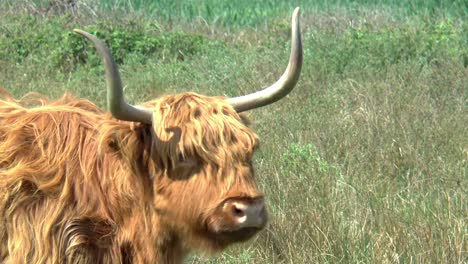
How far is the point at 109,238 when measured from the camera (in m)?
4.25

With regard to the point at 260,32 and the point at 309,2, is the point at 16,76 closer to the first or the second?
the point at 260,32

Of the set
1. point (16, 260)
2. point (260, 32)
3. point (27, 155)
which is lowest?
point (260, 32)

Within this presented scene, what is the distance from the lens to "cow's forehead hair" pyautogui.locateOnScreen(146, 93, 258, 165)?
13.4 ft

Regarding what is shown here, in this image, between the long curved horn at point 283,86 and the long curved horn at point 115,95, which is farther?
the long curved horn at point 283,86

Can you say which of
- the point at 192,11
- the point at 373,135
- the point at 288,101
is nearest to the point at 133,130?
the point at 373,135

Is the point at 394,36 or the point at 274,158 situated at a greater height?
the point at 274,158

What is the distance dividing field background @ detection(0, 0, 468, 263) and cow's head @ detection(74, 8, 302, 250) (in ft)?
3.69

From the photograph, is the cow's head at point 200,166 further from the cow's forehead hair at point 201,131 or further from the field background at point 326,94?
the field background at point 326,94

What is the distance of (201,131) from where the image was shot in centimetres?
409

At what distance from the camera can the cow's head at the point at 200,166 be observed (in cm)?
395

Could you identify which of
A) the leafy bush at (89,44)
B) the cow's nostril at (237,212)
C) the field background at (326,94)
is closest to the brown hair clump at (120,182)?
the cow's nostril at (237,212)

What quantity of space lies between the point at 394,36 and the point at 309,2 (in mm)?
9284

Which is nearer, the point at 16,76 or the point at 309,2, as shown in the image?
the point at 16,76

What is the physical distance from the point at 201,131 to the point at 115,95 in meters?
0.37
